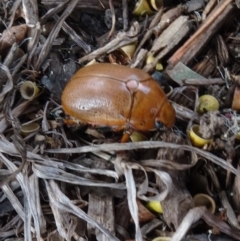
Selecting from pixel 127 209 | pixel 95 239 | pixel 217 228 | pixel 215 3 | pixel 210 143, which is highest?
pixel 215 3

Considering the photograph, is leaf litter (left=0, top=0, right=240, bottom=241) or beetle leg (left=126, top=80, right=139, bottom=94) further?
beetle leg (left=126, top=80, right=139, bottom=94)

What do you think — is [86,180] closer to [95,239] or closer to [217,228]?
[95,239]

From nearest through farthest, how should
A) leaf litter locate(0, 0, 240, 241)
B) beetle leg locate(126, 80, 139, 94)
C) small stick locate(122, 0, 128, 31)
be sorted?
leaf litter locate(0, 0, 240, 241)
beetle leg locate(126, 80, 139, 94)
small stick locate(122, 0, 128, 31)

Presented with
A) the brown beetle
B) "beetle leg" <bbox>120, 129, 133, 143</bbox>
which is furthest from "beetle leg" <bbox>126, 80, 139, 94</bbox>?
"beetle leg" <bbox>120, 129, 133, 143</bbox>

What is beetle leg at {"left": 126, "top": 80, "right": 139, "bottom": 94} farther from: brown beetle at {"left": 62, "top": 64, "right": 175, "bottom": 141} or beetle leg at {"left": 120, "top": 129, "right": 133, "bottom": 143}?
beetle leg at {"left": 120, "top": 129, "right": 133, "bottom": 143}

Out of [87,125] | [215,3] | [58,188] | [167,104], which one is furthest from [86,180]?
[215,3]

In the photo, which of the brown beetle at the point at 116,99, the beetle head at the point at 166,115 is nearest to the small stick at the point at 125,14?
the brown beetle at the point at 116,99

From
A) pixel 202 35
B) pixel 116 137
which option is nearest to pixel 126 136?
pixel 116 137
